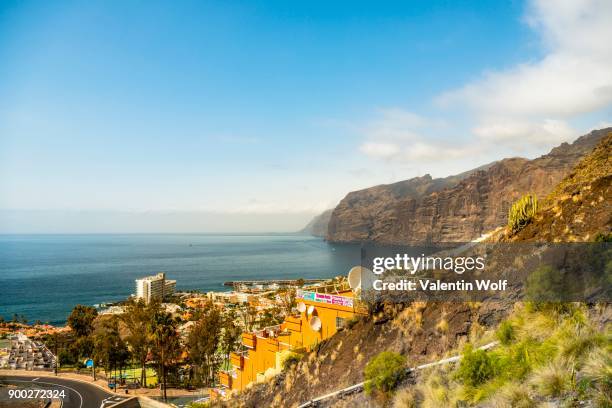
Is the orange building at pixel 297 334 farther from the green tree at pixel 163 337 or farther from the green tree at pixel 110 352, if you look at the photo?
the green tree at pixel 110 352

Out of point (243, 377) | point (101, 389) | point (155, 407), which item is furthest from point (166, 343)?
point (243, 377)

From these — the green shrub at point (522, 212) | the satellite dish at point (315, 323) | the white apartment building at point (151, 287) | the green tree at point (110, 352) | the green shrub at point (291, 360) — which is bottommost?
the white apartment building at point (151, 287)

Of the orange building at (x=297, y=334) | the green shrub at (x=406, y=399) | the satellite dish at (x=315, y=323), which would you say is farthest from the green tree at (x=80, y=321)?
the green shrub at (x=406, y=399)

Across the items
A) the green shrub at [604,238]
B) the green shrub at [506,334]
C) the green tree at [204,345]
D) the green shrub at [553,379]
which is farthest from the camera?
the green tree at [204,345]

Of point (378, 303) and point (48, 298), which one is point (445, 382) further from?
point (48, 298)

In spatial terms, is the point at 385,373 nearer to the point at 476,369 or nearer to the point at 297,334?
the point at 476,369

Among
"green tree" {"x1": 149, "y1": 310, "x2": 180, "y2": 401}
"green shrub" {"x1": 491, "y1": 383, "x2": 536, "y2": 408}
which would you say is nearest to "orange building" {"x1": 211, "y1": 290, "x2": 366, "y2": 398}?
"green shrub" {"x1": 491, "y1": 383, "x2": 536, "y2": 408}
